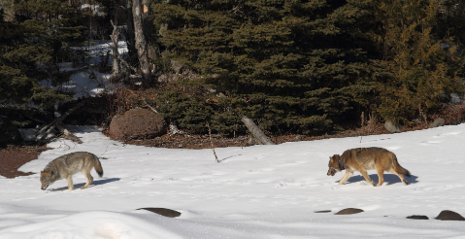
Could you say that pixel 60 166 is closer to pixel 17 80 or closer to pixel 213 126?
pixel 17 80

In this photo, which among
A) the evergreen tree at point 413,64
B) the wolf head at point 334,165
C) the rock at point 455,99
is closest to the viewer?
the wolf head at point 334,165

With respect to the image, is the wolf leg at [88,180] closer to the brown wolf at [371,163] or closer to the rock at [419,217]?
the brown wolf at [371,163]

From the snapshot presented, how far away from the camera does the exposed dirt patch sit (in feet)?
65.8

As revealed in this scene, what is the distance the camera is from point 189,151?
23281 millimetres

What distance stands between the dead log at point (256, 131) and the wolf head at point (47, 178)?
34.9 feet

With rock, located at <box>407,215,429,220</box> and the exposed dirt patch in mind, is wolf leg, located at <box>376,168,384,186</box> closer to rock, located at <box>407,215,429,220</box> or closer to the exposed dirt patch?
rock, located at <box>407,215,429,220</box>

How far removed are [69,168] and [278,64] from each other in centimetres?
1191

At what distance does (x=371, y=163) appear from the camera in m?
14.0

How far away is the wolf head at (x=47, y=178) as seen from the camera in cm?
1592

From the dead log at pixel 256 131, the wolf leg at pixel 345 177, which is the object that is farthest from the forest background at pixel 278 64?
the wolf leg at pixel 345 177

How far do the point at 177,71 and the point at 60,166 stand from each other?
17.6 m

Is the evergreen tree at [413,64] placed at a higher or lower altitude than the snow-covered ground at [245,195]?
higher

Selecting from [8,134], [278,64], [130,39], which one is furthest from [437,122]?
[130,39]

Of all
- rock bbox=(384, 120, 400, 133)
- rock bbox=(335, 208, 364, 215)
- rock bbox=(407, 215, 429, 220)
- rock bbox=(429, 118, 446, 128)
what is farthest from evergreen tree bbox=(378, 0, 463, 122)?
rock bbox=(407, 215, 429, 220)
